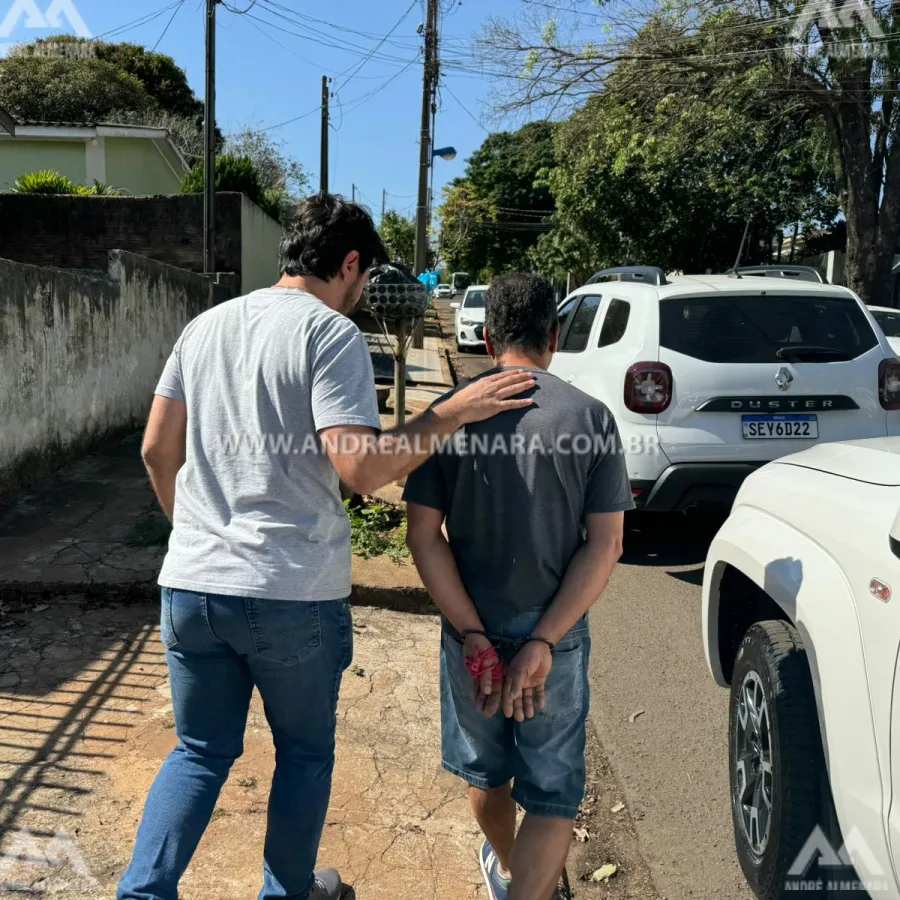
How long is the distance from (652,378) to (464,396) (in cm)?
333

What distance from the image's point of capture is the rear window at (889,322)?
11.1m

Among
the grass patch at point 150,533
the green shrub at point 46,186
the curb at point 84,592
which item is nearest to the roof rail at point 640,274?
the curb at point 84,592

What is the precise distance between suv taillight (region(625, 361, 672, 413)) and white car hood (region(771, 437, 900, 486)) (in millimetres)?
2322

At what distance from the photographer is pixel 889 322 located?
11.2 metres

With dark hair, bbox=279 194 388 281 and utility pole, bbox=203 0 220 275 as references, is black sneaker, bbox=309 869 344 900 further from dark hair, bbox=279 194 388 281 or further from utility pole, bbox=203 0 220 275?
utility pole, bbox=203 0 220 275

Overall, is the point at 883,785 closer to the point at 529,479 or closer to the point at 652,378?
the point at 529,479

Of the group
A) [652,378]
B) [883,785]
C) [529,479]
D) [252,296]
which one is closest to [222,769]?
[529,479]

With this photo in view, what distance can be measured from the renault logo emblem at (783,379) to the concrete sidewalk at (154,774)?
267 cm

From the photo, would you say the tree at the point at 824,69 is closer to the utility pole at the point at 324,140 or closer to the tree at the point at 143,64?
the utility pole at the point at 324,140

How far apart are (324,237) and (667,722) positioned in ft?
8.16

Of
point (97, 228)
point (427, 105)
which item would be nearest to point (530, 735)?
point (97, 228)

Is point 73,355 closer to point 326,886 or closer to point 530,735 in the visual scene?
point 326,886

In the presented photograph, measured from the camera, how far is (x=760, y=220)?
22.3 m

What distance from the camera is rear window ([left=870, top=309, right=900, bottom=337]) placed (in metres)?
11.1
